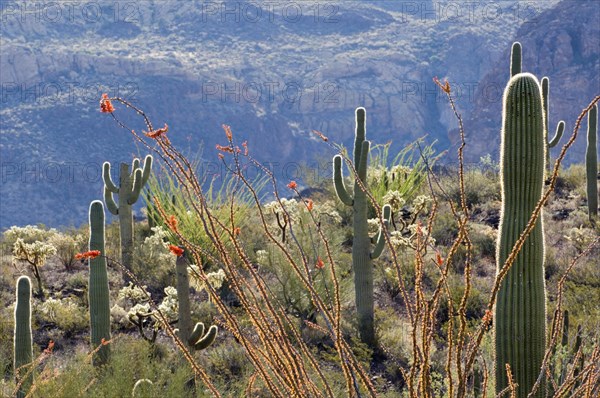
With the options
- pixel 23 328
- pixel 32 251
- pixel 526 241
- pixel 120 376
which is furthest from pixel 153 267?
pixel 526 241

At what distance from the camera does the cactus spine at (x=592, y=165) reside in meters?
12.2

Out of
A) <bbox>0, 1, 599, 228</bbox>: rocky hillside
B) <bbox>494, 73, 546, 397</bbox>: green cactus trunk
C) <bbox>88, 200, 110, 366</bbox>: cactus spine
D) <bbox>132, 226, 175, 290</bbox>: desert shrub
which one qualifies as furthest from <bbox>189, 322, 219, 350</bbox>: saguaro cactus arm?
<bbox>0, 1, 599, 228</bbox>: rocky hillside

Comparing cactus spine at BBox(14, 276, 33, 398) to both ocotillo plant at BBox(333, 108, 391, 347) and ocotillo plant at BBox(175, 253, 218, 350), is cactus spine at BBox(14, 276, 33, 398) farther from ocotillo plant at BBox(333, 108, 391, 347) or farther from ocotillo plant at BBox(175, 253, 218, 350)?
ocotillo plant at BBox(333, 108, 391, 347)

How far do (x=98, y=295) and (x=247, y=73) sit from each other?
92.3m

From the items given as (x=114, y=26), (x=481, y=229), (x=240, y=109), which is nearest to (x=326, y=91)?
(x=240, y=109)

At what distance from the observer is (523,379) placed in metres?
4.77

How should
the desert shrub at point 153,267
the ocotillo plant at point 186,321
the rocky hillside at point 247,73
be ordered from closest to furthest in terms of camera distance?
the ocotillo plant at point 186,321, the desert shrub at point 153,267, the rocky hillside at point 247,73

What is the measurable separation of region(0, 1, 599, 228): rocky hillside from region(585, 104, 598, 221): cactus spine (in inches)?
2495

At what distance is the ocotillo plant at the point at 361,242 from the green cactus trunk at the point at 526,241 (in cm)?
338

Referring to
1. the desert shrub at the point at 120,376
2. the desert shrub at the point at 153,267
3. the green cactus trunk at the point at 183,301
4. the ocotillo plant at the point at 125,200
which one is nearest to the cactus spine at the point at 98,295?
the desert shrub at the point at 120,376

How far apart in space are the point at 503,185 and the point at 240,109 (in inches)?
3728

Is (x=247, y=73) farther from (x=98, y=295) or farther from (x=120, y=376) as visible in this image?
(x=120, y=376)

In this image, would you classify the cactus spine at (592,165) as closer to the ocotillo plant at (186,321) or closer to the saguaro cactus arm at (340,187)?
the saguaro cactus arm at (340,187)

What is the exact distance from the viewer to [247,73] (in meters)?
98.3
